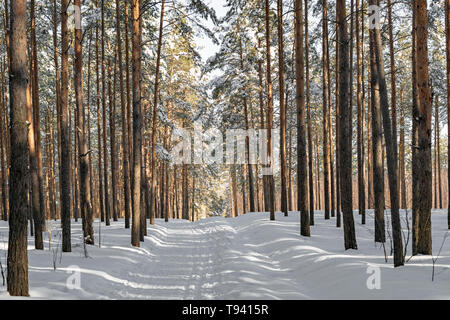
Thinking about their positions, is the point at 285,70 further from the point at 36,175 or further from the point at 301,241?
the point at 36,175

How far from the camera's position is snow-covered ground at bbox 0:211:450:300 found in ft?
19.8

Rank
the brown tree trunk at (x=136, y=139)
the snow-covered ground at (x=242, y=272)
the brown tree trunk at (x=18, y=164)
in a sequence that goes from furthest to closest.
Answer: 1. the brown tree trunk at (x=136, y=139)
2. the snow-covered ground at (x=242, y=272)
3. the brown tree trunk at (x=18, y=164)

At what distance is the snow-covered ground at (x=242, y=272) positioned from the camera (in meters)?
6.05

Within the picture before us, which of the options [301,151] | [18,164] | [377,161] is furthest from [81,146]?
[377,161]

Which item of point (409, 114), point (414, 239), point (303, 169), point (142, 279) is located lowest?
point (142, 279)

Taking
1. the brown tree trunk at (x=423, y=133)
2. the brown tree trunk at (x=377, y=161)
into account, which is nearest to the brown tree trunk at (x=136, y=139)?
the brown tree trunk at (x=377, y=161)

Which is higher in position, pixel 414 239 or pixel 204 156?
pixel 204 156

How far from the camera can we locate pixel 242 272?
25.7 feet

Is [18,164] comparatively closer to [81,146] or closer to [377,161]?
[81,146]

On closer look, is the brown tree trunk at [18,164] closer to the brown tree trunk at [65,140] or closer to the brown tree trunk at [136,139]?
the brown tree trunk at [65,140]

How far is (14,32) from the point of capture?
5598mm

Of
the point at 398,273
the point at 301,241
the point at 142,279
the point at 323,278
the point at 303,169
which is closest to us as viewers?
the point at 398,273
